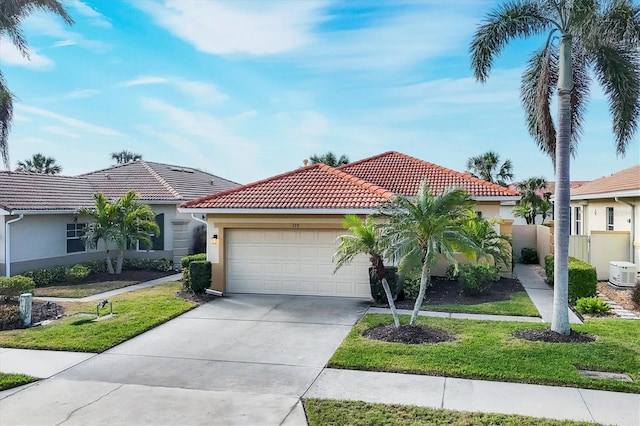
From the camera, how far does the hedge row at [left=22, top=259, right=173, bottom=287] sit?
55.7 ft

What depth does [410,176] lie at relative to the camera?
20078 mm

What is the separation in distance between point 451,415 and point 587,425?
5.27 ft

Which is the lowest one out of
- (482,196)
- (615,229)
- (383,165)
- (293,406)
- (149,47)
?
(293,406)

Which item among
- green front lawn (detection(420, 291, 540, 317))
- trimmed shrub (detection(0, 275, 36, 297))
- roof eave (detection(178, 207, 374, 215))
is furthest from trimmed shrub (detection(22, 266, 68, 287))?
green front lawn (detection(420, 291, 540, 317))

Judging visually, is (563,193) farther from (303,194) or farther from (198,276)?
(198,276)

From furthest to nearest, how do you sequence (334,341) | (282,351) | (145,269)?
(145,269) → (334,341) → (282,351)

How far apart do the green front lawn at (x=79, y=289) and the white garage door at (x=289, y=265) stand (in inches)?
187

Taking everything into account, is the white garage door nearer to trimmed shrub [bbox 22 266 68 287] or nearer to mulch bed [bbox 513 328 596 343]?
mulch bed [bbox 513 328 596 343]

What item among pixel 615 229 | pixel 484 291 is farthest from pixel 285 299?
pixel 615 229

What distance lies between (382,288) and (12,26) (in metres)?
11.4

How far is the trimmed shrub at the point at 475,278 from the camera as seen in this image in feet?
45.2

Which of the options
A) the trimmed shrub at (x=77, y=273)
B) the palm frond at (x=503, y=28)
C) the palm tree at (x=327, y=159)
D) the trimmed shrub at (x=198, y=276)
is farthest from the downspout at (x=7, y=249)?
the palm tree at (x=327, y=159)

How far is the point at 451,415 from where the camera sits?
595cm

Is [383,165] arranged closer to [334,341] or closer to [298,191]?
[298,191]
